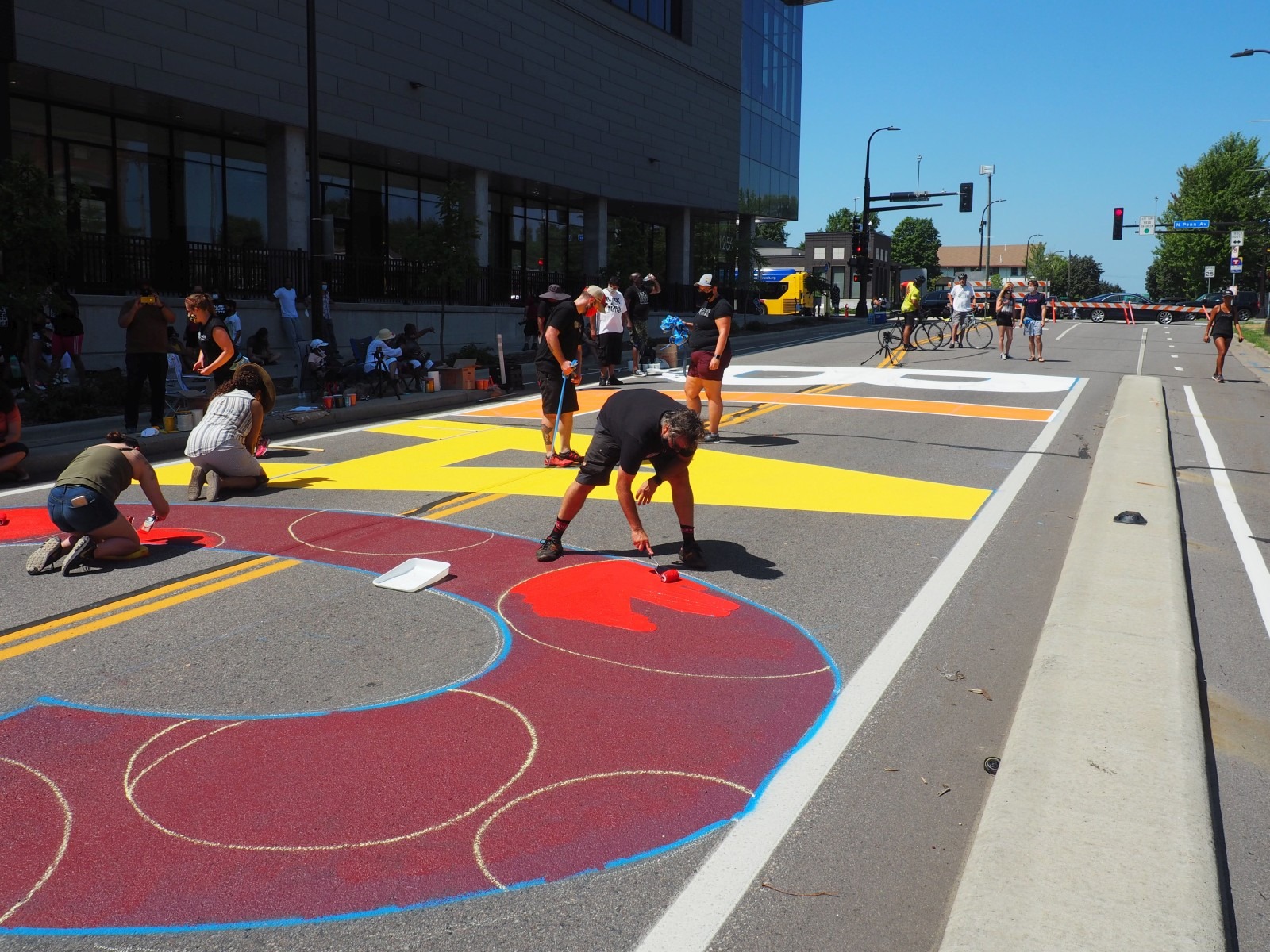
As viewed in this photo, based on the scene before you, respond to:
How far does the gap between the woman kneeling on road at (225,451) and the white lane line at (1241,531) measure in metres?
7.74

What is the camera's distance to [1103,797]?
3.76 m

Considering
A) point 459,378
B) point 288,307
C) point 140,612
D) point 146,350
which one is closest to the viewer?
point 140,612

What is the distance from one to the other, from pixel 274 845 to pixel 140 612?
2.93 m

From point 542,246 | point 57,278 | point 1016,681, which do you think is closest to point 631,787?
point 1016,681

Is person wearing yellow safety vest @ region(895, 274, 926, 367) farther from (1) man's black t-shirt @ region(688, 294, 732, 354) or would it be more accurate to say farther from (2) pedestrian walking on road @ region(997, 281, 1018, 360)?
(1) man's black t-shirt @ region(688, 294, 732, 354)

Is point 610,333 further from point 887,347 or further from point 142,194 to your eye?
point 142,194

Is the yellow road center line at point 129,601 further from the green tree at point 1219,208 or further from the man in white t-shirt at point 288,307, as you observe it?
the green tree at point 1219,208

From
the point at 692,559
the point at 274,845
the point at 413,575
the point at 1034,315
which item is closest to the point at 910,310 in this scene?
the point at 1034,315

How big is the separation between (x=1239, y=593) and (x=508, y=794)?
5.17 metres

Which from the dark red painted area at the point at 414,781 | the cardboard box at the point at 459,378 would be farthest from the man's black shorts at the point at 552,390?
the cardboard box at the point at 459,378

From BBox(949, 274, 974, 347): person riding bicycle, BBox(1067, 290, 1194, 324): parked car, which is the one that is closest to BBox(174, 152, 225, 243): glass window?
BBox(949, 274, 974, 347): person riding bicycle

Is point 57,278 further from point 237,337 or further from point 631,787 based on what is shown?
point 631,787

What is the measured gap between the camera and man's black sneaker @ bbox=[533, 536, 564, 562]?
706cm

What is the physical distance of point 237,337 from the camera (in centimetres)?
1969
